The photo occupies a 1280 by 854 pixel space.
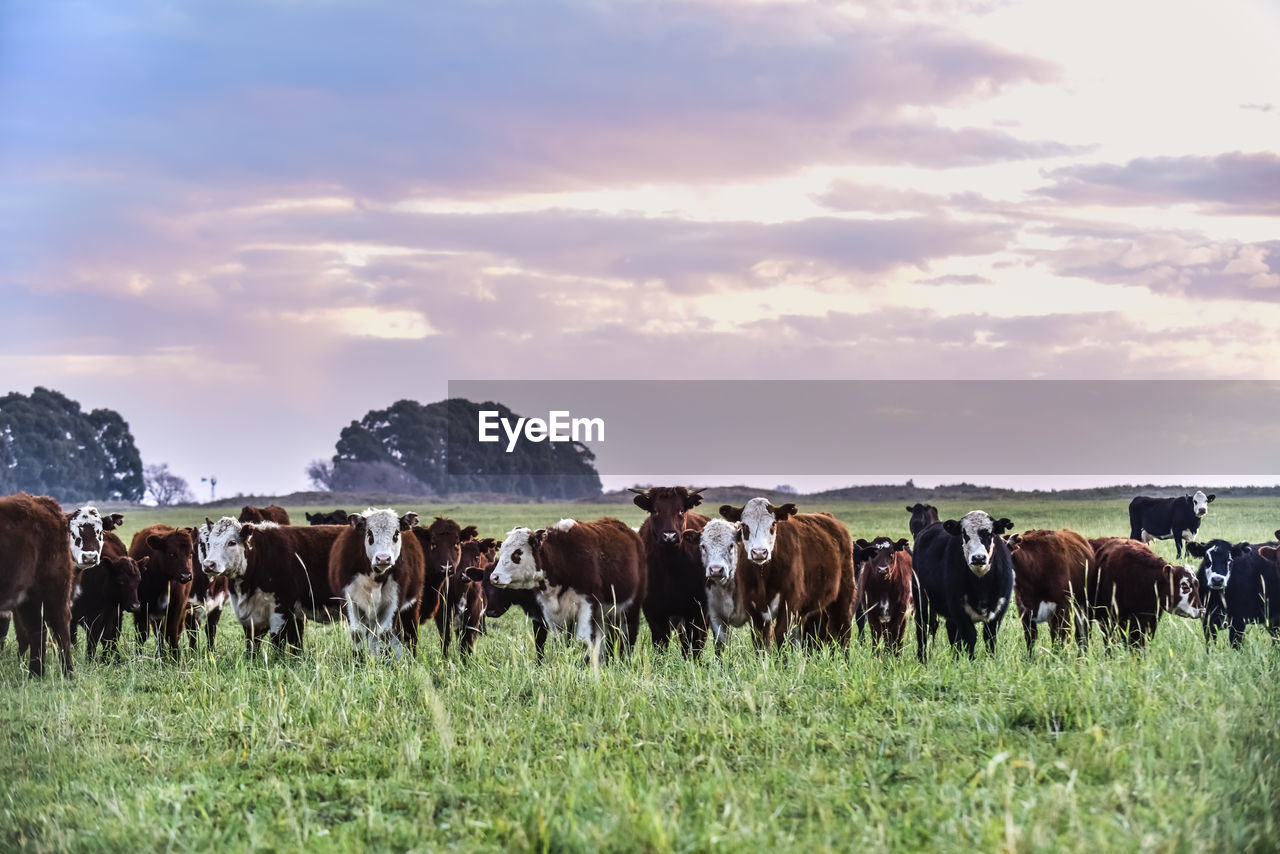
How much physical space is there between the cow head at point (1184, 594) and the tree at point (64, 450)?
6471 cm

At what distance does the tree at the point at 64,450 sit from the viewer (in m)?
71.4

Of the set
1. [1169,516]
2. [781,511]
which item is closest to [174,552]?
[781,511]

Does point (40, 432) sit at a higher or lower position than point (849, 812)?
higher

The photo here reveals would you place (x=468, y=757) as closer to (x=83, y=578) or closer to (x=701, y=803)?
(x=701, y=803)

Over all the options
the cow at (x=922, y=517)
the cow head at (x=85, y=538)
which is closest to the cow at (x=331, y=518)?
the cow head at (x=85, y=538)

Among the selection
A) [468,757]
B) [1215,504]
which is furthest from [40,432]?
[468,757]

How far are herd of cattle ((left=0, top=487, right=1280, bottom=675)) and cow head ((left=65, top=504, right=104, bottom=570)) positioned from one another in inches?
0.7

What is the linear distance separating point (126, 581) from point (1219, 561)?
477 inches

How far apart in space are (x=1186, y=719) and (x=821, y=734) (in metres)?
2.36

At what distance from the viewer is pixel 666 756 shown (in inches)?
328

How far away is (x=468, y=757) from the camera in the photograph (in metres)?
8.50

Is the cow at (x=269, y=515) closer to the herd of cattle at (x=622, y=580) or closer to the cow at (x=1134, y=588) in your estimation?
the herd of cattle at (x=622, y=580)

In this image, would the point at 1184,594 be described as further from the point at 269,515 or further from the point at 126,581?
the point at 126,581

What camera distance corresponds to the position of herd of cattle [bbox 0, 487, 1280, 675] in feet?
43.2
